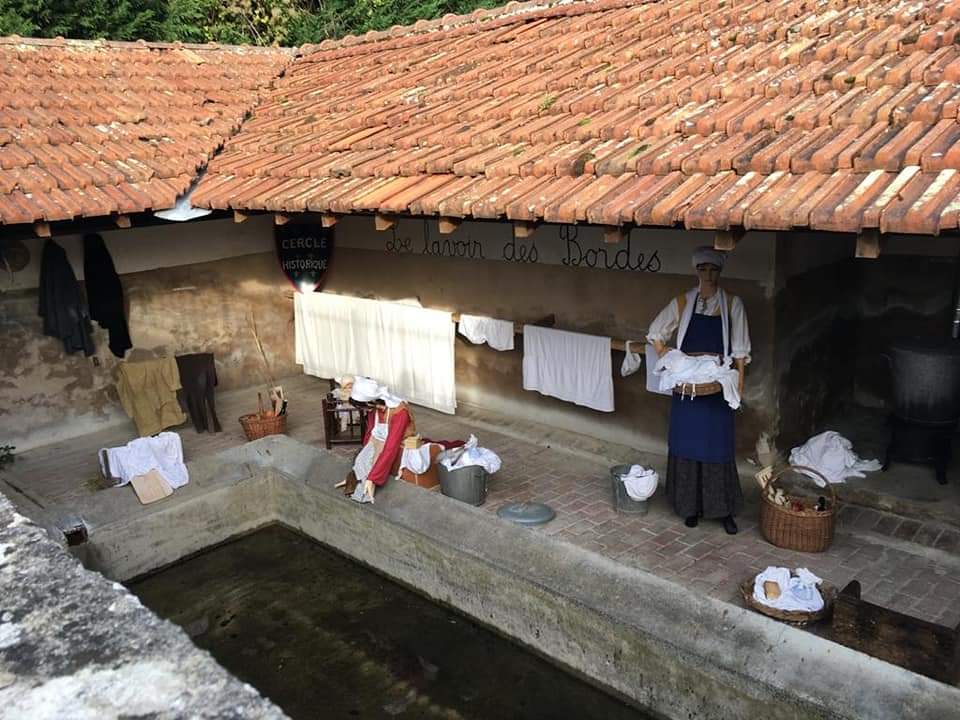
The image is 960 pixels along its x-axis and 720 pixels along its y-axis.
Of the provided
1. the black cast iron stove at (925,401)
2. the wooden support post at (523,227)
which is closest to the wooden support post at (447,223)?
the wooden support post at (523,227)

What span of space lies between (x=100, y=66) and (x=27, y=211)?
13.1 ft

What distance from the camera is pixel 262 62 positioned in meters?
12.0

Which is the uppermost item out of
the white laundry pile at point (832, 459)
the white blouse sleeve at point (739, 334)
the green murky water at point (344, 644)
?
the white blouse sleeve at point (739, 334)

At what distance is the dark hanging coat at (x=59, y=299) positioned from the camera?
9.20 m

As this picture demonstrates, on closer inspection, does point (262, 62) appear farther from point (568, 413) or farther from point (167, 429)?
point (568, 413)

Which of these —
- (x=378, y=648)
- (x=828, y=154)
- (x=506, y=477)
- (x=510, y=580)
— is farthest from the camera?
(x=506, y=477)

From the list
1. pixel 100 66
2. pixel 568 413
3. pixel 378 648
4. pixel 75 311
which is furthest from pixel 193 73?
pixel 378 648

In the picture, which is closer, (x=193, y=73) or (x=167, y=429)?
(x=167, y=429)

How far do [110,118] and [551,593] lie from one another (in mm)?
7576

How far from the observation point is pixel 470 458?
24.6 feet

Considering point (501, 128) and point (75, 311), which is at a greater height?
point (501, 128)

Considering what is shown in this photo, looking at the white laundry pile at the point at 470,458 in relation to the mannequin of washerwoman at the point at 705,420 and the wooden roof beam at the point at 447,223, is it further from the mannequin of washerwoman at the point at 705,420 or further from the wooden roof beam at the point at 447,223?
the wooden roof beam at the point at 447,223

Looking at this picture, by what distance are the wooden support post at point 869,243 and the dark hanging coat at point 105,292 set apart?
838 centimetres

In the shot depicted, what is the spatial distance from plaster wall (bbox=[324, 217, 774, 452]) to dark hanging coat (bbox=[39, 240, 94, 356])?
329cm
